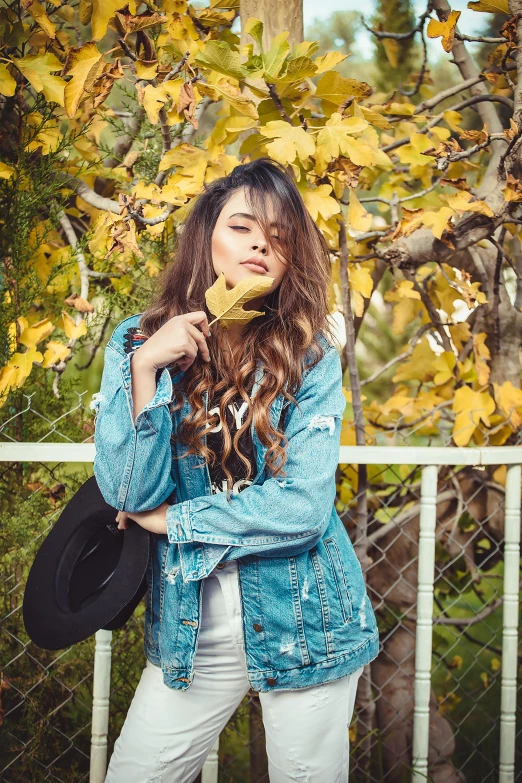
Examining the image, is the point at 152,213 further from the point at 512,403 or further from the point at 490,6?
the point at 512,403

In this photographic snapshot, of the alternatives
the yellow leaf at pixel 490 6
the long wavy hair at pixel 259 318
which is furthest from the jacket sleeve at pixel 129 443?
the yellow leaf at pixel 490 6

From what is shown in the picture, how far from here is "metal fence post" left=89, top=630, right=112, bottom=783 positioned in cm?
167

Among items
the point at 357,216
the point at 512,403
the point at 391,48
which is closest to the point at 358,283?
the point at 357,216

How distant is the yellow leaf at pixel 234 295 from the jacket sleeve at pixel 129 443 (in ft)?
0.51

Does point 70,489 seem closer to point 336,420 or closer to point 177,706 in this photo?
point 177,706

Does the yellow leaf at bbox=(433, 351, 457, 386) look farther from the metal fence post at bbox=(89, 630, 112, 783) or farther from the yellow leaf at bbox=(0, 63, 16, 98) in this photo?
the yellow leaf at bbox=(0, 63, 16, 98)

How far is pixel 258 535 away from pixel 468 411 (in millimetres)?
970

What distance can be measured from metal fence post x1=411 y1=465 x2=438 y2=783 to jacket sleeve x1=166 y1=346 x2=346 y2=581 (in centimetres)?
65

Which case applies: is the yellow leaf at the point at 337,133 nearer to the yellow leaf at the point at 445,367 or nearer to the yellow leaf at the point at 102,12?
the yellow leaf at the point at 102,12

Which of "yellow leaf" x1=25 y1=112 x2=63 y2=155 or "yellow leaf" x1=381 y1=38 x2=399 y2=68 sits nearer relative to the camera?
"yellow leaf" x1=25 y1=112 x2=63 y2=155

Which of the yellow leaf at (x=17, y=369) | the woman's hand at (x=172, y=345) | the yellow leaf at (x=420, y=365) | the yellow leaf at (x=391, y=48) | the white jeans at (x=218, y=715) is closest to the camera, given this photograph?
the woman's hand at (x=172, y=345)

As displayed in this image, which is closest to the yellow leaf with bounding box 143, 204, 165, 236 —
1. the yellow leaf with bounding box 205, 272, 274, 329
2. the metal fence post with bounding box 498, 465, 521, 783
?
the yellow leaf with bounding box 205, 272, 274, 329

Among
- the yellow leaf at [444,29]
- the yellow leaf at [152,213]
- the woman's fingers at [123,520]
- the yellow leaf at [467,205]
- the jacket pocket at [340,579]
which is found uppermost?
the yellow leaf at [444,29]

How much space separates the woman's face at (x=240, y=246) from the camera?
53.4 inches
